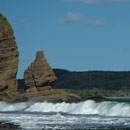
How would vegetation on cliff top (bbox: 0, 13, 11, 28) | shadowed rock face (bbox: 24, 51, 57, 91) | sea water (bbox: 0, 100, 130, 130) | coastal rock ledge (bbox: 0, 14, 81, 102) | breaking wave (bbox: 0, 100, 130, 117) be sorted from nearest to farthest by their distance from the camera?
1. sea water (bbox: 0, 100, 130, 130)
2. breaking wave (bbox: 0, 100, 130, 117)
3. coastal rock ledge (bbox: 0, 14, 81, 102)
4. shadowed rock face (bbox: 24, 51, 57, 91)
5. vegetation on cliff top (bbox: 0, 13, 11, 28)

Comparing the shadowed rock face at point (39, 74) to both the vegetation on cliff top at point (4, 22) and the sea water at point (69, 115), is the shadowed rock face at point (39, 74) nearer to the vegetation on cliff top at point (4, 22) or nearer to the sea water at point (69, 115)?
the sea water at point (69, 115)

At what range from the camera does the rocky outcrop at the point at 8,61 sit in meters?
102

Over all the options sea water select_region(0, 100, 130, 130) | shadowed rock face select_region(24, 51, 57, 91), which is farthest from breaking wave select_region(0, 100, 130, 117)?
shadowed rock face select_region(24, 51, 57, 91)

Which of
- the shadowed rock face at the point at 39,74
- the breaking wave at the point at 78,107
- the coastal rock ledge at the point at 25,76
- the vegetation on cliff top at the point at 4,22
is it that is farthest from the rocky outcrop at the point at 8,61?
the breaking wave at the point at 78,107

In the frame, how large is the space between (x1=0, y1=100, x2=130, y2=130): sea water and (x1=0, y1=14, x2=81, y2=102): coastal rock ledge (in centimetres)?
252

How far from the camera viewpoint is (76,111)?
80750 millimetres

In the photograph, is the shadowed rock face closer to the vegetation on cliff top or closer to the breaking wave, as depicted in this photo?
the breaking wave

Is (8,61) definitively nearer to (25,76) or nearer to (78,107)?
(25,76)

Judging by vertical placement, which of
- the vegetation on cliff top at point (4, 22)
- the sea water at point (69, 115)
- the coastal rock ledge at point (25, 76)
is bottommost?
the sea water at point (69, 115)

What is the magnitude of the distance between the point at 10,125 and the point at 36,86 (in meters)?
51.2

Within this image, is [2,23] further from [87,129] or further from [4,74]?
[87,129]

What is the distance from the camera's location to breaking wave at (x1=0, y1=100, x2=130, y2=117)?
229 ft

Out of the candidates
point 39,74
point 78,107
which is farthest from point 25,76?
point 78,107

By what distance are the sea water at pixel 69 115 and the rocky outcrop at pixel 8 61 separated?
5.87m
